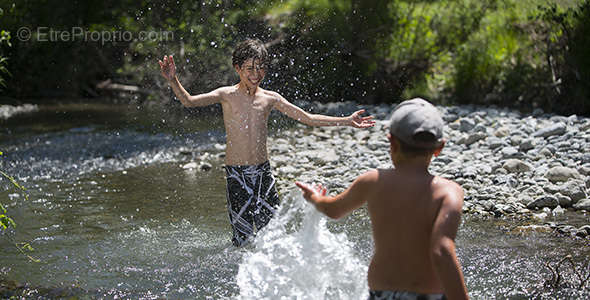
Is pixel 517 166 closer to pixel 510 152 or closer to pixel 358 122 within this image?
pixel 510 152

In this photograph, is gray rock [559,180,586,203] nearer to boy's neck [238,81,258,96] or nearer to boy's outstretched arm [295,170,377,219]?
boy's neck [238,81,258,96]

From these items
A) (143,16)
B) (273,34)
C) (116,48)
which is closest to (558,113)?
(273,34)

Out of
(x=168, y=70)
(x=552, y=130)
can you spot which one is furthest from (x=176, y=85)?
(x=552, y=130)

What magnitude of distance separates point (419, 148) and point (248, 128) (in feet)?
6.91

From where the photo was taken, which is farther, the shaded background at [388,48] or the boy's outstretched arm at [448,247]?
the shaded background at [388,48]

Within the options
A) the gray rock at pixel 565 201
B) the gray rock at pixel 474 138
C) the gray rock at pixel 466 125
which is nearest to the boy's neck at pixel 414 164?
the gray rock at pixel 565 201

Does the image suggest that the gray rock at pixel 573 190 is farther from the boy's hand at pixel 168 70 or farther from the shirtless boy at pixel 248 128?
the boy's hand at pixel 168 70

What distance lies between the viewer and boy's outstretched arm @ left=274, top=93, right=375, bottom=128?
418 centimetres

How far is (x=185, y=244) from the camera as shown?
534 cm

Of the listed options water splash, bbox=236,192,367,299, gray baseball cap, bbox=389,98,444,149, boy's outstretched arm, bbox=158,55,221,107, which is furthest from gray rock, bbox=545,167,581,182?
gray baseball cap, bbox=389,98,444,149

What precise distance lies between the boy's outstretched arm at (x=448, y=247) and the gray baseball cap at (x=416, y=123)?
0.20 m

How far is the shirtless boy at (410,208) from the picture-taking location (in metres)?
2.45

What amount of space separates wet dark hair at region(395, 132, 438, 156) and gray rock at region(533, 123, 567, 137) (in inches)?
249

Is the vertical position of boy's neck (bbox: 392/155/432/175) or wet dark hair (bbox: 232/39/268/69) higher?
boy's neck (bbox: 392/155/432/175)
